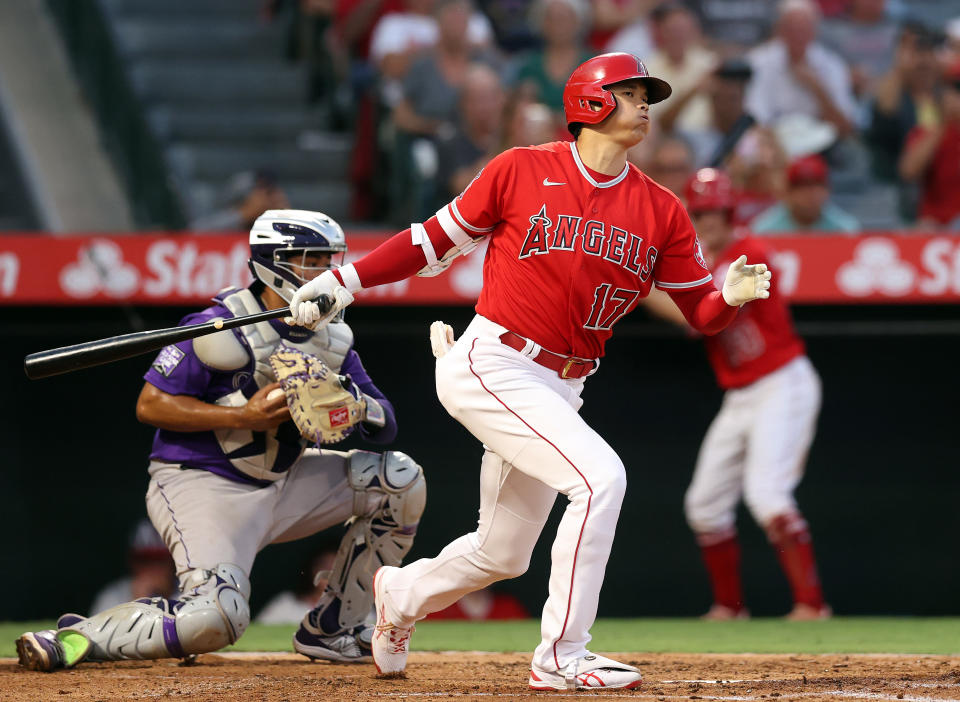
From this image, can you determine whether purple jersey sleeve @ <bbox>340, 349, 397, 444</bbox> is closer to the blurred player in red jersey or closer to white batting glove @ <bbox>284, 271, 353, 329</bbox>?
white batting glove @ <bbox>284, 271, 353, 329</bbox>

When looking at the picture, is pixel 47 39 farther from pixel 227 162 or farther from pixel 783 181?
pixel 783 181

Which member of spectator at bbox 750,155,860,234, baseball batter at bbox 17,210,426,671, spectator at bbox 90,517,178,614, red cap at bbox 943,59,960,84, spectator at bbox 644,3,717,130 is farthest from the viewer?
spectator at bbox 644,3,717,130

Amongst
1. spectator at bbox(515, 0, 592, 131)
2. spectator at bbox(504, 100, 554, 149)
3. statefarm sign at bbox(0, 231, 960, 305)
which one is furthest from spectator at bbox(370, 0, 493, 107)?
statefarm sign at bbox(0, 231, 960, 305)

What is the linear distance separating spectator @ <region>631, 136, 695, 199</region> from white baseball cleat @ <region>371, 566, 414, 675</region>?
338cm

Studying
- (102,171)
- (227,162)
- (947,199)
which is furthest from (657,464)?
(102,171)

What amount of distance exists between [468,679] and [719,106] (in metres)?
4.35

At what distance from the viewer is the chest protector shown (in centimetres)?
427

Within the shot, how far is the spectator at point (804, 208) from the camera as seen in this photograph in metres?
6.88

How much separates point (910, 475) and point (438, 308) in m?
2.44

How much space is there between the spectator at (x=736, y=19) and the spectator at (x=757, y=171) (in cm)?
121

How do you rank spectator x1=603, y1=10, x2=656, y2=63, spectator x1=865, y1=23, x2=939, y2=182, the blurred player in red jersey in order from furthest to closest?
spectator x1=603, y1=10, x2=656, y2=63
spectator x1=865, y1=23, x2=939, y2=182
the blurred player in red jersey

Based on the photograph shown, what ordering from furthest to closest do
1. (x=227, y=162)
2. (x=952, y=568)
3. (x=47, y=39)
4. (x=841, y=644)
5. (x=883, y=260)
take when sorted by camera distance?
1. (x=47, y=39)
2. (x=227, y=162)
3. (x=952, y=568)
4. (x=883, y=260)
5. (x=841, y=644)

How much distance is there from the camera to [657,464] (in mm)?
7055

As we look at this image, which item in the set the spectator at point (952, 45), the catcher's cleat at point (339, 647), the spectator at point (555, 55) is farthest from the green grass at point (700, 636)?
the spectator at point (952, 45)
